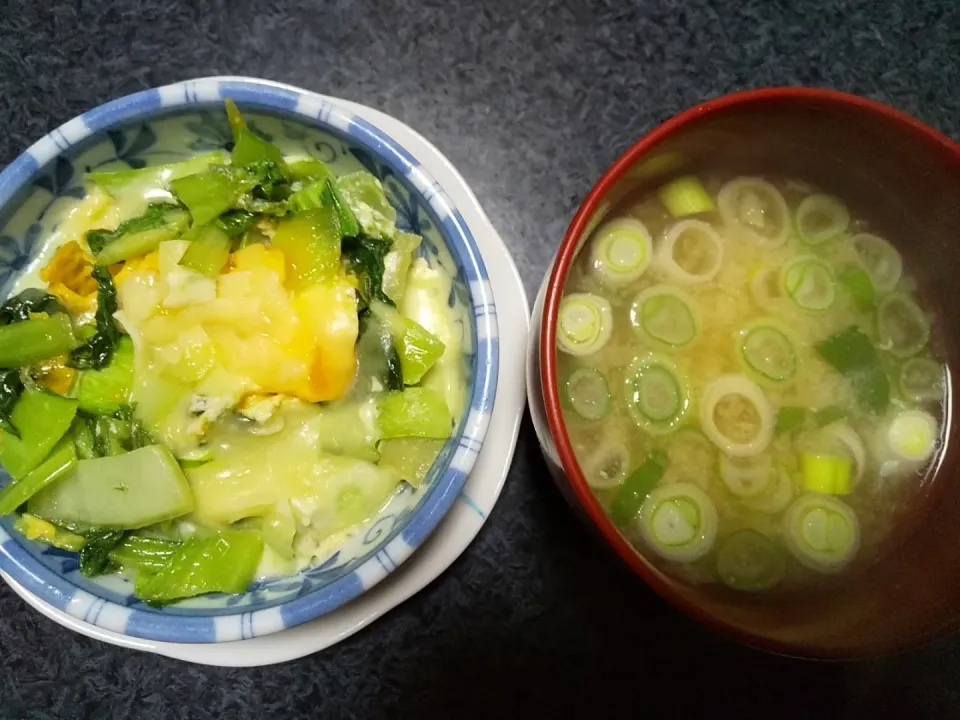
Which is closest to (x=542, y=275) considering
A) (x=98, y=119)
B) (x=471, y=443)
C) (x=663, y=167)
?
(x=663, y=167)

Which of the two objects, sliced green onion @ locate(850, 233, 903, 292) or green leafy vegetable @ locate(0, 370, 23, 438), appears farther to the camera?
sliced green onion @ locate(850, 233, 903, 292)

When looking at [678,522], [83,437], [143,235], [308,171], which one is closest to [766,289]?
[678,522]

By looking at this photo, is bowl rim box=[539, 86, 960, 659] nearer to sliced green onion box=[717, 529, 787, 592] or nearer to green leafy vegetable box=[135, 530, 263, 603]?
sliced green onion box=[717, 529, 787, 592]

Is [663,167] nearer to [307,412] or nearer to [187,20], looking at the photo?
[307,412]

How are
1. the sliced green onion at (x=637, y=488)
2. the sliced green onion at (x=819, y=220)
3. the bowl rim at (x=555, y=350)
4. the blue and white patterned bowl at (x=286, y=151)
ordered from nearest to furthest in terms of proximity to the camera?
the bowl rim at (x=555, y=350) < the blue and white patterned bowl at (x=286, y=151) < the sliced green onion at (x=637, y=488) < the sliced green onion at (x=819, y=220)

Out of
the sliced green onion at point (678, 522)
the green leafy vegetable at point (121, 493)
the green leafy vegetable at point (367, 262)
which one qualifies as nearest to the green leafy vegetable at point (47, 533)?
the green leafy vegetable at point (121, 493)

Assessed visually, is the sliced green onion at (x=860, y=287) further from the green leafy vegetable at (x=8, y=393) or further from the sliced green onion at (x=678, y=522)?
the green leafy vegetable at (x=8, y=393)

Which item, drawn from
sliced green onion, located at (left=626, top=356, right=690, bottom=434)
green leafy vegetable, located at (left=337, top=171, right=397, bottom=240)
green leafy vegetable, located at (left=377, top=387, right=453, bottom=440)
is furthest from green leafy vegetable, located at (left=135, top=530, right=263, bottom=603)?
sliced green onion, located at (left=626, top=356, right=690, bottom=434)
